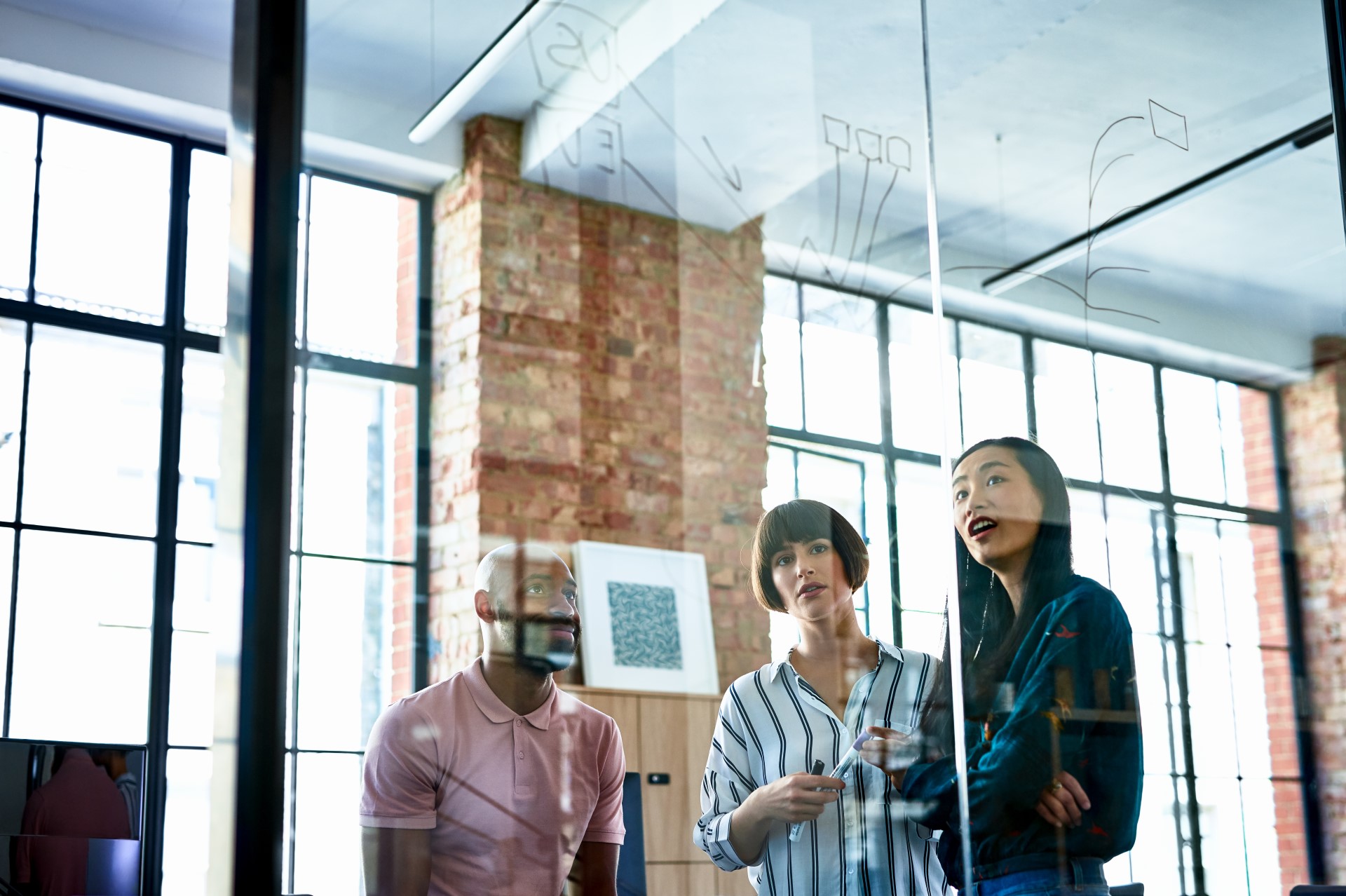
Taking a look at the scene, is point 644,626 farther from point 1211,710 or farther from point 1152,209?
point 1152,209

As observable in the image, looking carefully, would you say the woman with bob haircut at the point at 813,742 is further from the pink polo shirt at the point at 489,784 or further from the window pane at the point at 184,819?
the window pane at the point at 184,819

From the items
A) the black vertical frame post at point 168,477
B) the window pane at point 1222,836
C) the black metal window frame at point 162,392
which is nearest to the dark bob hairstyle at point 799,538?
the window pane at point 1222,836

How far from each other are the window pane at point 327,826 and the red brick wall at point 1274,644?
1569 millimetres

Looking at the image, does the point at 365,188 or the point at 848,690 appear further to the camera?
the point at 848,690

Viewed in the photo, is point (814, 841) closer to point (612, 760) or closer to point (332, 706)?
point (612, 760)

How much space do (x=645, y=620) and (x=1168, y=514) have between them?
99 centimetres

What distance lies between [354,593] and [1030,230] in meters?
1.37

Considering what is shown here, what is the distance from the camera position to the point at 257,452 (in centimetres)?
176

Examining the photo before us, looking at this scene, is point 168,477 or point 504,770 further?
point 168,477

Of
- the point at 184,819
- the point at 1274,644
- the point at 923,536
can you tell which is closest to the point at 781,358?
the point at 923,536

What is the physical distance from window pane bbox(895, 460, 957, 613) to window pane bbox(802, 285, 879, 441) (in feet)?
0.33

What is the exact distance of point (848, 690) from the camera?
82.3 inches

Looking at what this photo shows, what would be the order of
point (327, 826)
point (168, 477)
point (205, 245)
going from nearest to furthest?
point (327, 826) < point (168, 477) < point (205, 245)

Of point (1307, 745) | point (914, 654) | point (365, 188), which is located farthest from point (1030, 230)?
point (365, 188)
